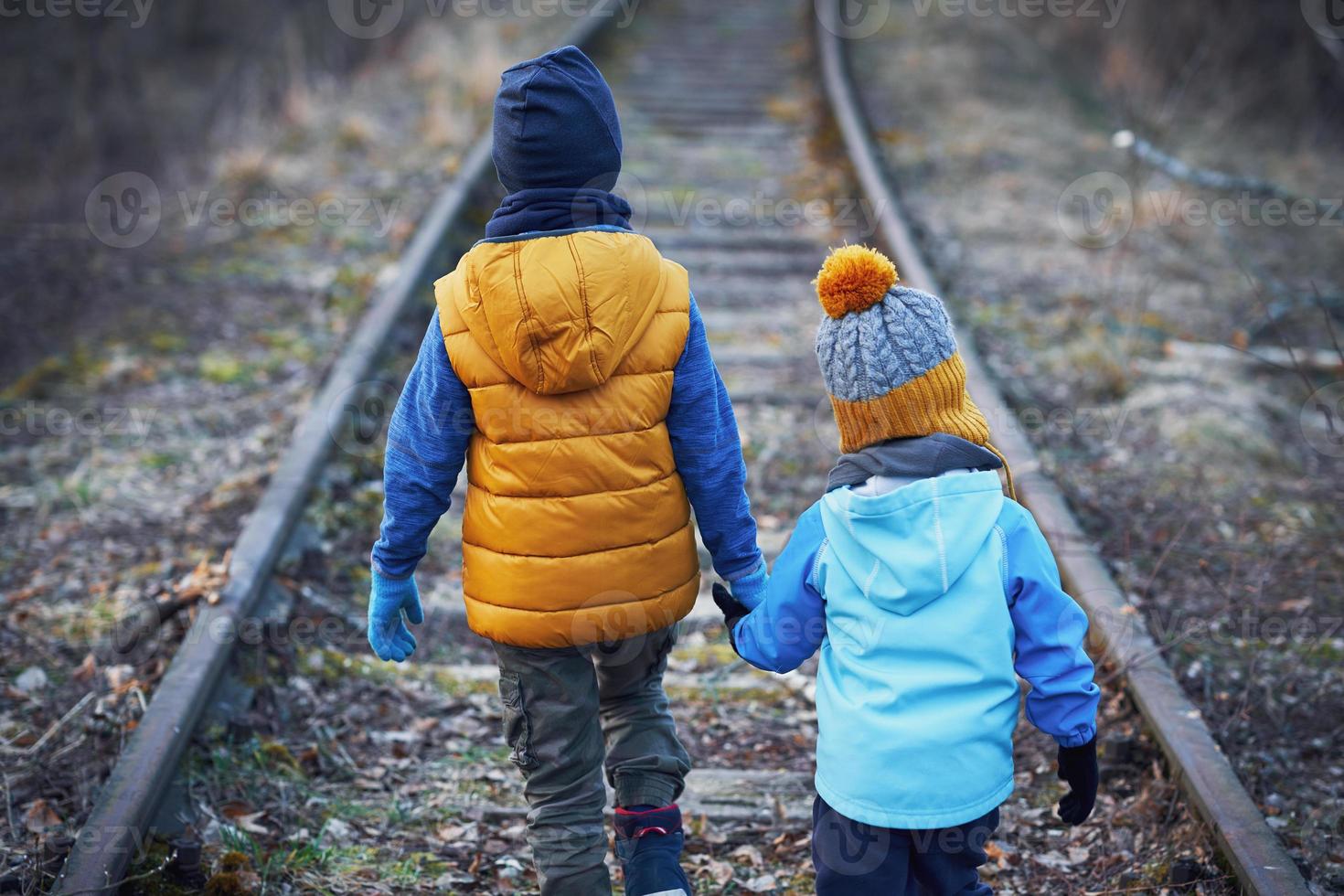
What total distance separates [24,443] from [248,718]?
2577 mm

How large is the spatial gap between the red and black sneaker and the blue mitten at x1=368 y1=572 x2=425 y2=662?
64 centimetres

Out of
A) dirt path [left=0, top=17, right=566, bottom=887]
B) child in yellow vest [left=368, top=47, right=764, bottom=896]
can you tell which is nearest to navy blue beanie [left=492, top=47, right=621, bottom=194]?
child in yellow vest [left=368, top=47, right=764, bottom=896]

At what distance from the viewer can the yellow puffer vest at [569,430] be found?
2273 millimetres

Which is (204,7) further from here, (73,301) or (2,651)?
(2,651)

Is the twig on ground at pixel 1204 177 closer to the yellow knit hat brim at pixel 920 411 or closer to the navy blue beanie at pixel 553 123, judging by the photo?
the yellow knit hat brim at pixel 920 411

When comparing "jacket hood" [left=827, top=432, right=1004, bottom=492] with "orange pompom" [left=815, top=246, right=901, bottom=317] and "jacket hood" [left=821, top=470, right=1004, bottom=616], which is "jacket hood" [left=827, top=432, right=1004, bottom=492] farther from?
"orange pompom" [left=815, top=246, right=901, bottom=317]

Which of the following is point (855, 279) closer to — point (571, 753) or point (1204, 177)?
point (571, 753)

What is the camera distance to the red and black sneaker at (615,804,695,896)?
2566 millimetres

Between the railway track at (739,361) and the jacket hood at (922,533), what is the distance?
1110mm

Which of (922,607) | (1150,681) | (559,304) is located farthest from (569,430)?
(1150,681)

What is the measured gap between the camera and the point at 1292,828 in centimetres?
294

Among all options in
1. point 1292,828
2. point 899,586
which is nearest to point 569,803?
point 899,586

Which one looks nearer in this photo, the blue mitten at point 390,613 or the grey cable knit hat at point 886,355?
the grey cable knit hat at point 886,355

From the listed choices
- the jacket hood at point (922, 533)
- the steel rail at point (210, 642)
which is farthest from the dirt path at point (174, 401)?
the jacket hood at point (922, 533)
